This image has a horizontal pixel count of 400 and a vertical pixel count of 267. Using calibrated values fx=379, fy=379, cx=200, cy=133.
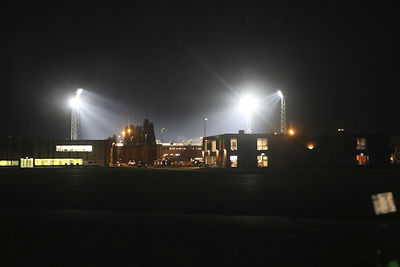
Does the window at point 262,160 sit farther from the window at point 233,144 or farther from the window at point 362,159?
the window at point 362,159

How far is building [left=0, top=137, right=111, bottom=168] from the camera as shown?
96.1m

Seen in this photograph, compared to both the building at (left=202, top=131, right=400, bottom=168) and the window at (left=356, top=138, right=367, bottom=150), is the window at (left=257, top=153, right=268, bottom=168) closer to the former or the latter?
the building at (left=202, top=131, right=400, bottom=168)

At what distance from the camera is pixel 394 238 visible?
10625 millimetres

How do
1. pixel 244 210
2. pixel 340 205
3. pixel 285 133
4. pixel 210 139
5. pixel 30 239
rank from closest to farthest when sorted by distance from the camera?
pixel 30 239
pixel 244 210
pixel 340 205
pixel 285 133
pixel 210 139

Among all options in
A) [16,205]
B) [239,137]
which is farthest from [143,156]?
[16,205]

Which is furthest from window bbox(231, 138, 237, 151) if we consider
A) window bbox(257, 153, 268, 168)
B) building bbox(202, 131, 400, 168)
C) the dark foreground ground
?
the dark foreground ground

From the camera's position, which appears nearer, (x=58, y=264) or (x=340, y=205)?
(x=58, y=264)

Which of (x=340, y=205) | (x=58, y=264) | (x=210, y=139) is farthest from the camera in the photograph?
(x=210, y=139)

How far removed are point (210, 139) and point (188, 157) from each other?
70.8 metres

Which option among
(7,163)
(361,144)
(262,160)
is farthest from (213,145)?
(7,163)

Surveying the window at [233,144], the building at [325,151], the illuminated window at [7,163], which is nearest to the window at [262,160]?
the building at [325,151]

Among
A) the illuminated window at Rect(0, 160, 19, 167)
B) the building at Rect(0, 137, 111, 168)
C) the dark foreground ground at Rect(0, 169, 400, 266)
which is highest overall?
the building at Rect(0, 137, 111, 168)

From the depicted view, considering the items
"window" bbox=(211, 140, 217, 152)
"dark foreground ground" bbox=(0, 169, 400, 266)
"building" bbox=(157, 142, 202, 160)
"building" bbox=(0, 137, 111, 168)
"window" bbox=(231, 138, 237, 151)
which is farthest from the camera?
"building" bbox=(157, 142, 202, 160)

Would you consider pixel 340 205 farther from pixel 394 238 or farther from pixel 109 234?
pixel 109 234
